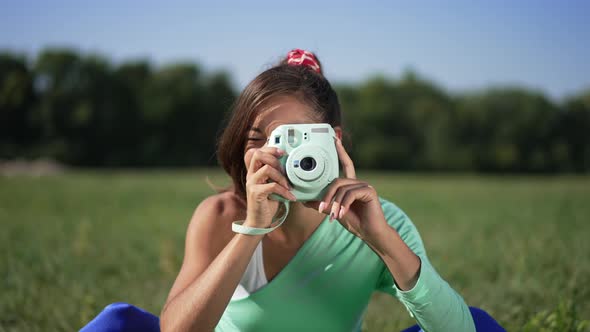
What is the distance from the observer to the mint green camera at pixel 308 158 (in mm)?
1667

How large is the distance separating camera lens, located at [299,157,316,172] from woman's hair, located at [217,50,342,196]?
35 centimetres

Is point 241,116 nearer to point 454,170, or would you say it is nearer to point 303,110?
point 303,110

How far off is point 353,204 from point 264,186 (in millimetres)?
306

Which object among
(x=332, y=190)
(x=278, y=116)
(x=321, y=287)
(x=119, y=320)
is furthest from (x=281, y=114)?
(x=119, y=320)

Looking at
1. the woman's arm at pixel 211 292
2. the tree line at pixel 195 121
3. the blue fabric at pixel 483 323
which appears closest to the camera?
the woman's arm at pixel 211 292

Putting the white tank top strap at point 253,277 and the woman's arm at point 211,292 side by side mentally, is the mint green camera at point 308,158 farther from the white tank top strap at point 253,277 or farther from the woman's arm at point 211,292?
the white tank top strap at point 253,277

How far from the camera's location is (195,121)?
2023 inches

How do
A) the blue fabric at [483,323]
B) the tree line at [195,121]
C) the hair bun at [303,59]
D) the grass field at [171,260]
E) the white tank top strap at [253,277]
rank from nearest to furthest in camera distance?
the blue fabric at [483,323] < the white tank top strap at [253,277] < the hair bun at [303,59] < the grass field at [171,260] < the tree line at [195,121]

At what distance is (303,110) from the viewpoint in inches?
77.4

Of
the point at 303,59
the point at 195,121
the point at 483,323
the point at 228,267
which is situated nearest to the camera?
the point at 228,267

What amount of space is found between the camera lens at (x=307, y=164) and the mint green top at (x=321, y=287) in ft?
1.69

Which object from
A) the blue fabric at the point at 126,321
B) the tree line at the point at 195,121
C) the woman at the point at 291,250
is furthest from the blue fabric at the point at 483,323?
the tree line at the point at 195,121

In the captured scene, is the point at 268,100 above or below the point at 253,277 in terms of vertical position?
above

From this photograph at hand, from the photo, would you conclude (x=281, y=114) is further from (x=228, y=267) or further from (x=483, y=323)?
(x=483, y=323)
